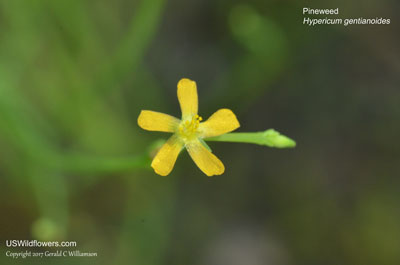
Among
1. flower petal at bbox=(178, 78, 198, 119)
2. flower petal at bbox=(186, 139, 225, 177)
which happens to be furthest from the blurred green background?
flower petal at bbox=(186, 139, 225, 177)

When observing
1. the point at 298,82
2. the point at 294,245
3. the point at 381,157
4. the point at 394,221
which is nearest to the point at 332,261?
the point at 294,245

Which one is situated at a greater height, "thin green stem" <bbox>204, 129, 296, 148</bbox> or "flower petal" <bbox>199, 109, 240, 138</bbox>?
"flower petal" <bbox>199, 109, 240, 138</bbox>

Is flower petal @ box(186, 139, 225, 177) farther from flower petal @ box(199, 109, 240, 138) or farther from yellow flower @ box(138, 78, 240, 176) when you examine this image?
flower petal @ box(199, 109, 240, 138)

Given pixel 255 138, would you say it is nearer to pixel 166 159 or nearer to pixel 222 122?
pixel 222 122

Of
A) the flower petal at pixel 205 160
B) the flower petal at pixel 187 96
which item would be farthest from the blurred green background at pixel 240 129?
the flower petal at pixel 205 160

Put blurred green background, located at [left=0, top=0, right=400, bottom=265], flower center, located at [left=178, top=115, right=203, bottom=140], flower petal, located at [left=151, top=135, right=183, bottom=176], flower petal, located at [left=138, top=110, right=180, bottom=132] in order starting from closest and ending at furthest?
1. flower petal, located at [left=151, top=135, right=183, bottom=176]
2. flower petal, located at [left=138, top=110, right=180, bottom=132]
3. flower center, located at [left=178, top=115, right=203, bottom=140]
4. blurred green background, located at [left=0, top=0, right=400, bottom=265]

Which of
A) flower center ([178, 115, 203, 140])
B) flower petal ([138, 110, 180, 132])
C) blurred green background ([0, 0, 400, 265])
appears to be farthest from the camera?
blurred green background ([0, 0, 400, 265])

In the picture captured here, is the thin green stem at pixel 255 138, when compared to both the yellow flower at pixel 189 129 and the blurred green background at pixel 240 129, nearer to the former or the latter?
the yellow flower at pixel 189 129

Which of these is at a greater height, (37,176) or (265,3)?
(265,3)

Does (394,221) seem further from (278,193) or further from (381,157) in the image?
(278,193)
